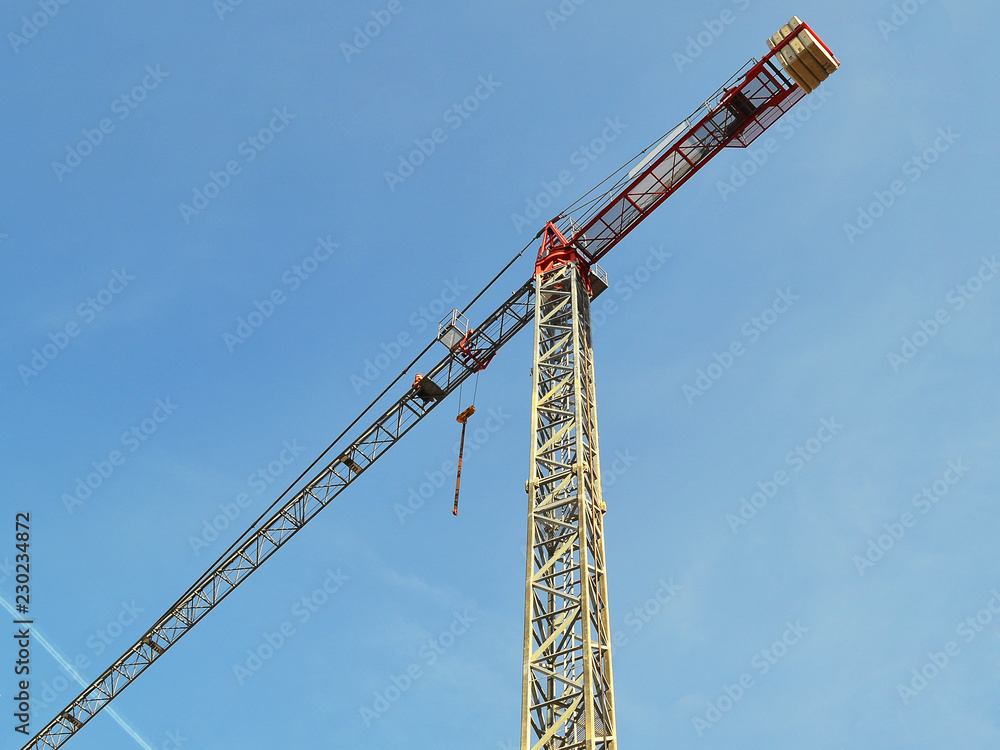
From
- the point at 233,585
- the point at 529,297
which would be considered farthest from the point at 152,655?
the point at 529,297

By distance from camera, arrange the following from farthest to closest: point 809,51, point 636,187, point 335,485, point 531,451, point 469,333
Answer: point 335,485 < point 469,333 < point 636,187 < point 809,51 < point 531,451

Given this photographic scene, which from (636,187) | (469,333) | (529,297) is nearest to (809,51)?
(636,187)

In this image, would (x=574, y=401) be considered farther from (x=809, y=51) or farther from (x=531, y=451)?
(x=809, y=51)

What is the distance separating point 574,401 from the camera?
26625 millimetres

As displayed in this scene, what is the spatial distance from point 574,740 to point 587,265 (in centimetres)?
1471

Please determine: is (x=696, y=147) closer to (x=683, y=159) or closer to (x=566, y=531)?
(x=683, y=159)

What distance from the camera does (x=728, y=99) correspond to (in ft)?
101

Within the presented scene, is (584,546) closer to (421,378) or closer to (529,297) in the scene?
(529,297)

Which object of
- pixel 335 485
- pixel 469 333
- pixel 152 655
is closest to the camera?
pixel 469 333

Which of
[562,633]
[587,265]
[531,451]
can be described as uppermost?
[587,265]

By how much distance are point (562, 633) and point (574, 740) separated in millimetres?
2288

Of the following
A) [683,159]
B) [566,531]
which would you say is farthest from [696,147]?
[566,531]

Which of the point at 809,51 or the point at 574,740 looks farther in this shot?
the point at 809,51

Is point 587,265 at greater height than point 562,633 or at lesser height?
greater
